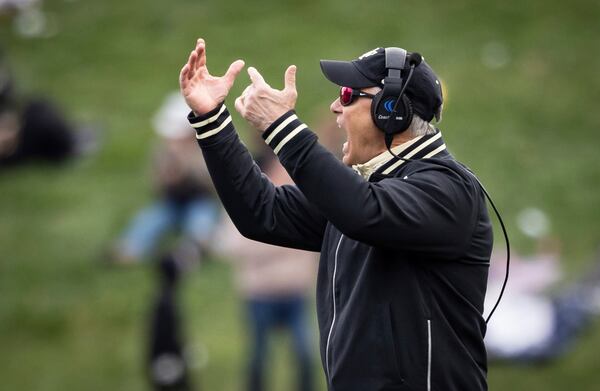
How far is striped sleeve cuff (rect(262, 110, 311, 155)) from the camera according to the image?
3131 millimetres

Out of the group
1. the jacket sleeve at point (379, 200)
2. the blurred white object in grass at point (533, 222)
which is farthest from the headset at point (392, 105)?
the blurred white object in grass at point (533, 222)

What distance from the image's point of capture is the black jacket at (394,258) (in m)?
3.07

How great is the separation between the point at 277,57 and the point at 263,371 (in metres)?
4.95

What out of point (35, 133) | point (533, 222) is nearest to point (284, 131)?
point (533, 222)

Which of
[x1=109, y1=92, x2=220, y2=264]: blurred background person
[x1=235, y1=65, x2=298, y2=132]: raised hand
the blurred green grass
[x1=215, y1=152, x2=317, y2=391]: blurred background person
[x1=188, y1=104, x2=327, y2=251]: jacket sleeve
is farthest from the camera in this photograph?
[x1=109, y1=92, x2=220, y2=264]: blurred background person

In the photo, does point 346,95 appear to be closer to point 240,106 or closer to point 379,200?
point 240,106

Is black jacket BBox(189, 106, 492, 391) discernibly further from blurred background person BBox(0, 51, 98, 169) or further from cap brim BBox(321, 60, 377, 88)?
blurred background person BBox(0, 51, 98, 169)

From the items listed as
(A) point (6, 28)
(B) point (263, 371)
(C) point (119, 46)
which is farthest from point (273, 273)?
(A) point (6, 28)

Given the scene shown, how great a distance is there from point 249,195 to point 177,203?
556 cm

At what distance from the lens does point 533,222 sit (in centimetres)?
920

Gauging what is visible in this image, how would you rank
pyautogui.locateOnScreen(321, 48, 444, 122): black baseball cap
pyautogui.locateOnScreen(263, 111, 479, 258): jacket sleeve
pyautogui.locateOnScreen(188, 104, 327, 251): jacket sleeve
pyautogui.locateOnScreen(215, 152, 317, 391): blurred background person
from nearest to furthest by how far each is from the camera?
pyautogui.locateOnScreen(263, 111, 479, 258): jacket sleeve, pyautogui.locateOnScreen(321, 48, 444, 122): black baseball cap, pyautogui.locateOnScreen(188, 104, 327, 251): jacket sleeve, pyautogui.locateOnScreen(215, 152, 317, 391): blurred background person

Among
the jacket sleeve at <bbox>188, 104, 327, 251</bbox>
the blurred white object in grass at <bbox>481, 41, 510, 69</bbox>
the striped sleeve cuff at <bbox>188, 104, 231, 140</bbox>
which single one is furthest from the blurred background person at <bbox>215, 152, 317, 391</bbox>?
the blurred white object in grass at <bbox>481, 41, 510, 69</bbox>

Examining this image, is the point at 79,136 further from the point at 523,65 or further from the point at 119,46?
the point at 523,65

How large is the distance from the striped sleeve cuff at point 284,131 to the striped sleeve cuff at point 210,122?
285 mm
